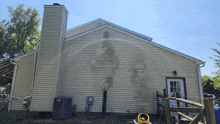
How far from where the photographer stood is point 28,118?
6.46 m

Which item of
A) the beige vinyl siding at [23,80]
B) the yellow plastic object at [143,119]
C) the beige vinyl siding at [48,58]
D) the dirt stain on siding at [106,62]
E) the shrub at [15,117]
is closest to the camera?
the yellow plastic object at [143,119]

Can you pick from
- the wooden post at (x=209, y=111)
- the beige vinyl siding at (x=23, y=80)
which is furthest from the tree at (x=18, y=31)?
the wooden post at (x=209, y=111)

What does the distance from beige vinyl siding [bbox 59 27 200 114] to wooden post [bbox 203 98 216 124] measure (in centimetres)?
482

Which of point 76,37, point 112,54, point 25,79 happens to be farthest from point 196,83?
point 25,79

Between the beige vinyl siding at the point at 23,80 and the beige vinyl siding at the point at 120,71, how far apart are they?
1.82 m

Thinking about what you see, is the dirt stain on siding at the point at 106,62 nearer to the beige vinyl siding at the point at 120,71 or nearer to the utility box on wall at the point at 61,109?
the beige vinyl siding at the point at 120,71

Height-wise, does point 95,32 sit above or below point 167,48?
above

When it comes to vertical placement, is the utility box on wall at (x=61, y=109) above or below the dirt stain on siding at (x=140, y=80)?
below

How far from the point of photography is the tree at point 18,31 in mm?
21672

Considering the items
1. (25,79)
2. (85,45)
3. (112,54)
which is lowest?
(25,79)

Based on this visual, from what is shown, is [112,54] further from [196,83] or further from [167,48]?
[196,83]

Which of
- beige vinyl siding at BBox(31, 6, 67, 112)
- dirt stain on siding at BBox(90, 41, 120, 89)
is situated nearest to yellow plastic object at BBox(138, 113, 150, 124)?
dirt stain on siding at BBox(90, 41, 120, 89)

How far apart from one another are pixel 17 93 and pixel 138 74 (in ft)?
22.0

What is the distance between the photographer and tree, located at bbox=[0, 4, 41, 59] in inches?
853
